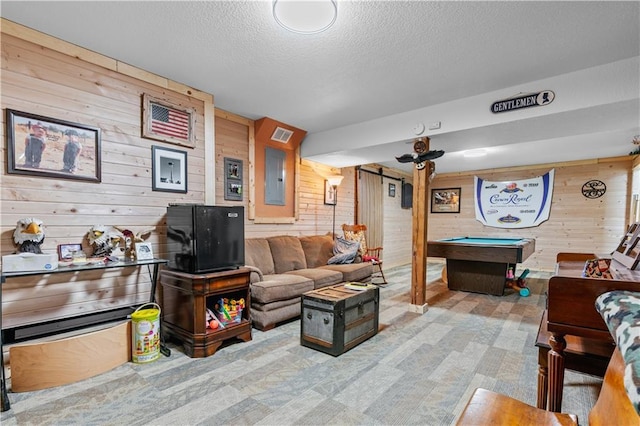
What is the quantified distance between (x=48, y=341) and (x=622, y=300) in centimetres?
318

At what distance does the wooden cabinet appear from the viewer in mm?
2553

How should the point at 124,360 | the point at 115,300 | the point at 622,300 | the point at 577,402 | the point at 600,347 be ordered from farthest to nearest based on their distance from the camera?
the point at 115,300 < the point at 124,360 < the point at 577,402 < the point at 600,347 < the point at 622,300

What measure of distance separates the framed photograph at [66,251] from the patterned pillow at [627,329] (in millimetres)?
3103

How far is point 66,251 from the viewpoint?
7.75 feet

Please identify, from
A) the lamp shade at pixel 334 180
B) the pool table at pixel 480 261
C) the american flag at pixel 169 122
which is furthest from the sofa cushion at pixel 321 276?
the american flag at pixel 169 122

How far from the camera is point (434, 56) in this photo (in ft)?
8.31

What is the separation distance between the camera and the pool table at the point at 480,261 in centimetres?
418

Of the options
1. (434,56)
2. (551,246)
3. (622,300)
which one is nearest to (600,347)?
Result: (622,300)

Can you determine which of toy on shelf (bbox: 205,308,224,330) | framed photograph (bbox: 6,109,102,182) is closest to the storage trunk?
toy on shelf (bbox: 205,308,224,330)

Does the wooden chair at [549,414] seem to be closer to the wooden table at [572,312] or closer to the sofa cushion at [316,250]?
the wooden table at [572,312]

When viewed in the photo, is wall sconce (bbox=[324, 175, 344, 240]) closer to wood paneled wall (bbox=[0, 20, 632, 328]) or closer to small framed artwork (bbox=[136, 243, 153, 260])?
wood paneled wall (bbox=[0, 20, 632, 328])

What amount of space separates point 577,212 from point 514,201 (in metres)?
1.16

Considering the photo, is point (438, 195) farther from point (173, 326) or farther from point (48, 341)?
point (48, 341)

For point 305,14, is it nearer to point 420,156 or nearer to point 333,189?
point 420,156
